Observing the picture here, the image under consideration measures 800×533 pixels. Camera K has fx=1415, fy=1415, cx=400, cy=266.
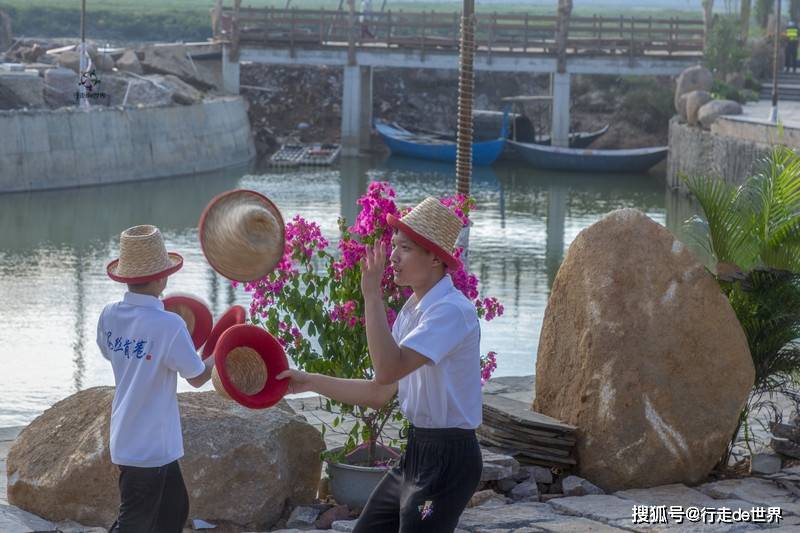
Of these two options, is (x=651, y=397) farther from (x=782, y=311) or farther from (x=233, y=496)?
(x=233, y=496)

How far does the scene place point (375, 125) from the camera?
4681cm

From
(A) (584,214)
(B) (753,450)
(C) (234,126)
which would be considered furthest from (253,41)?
(B) (753,450)

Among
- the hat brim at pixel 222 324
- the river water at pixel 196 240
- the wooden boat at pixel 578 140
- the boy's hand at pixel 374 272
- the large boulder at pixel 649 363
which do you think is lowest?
the river water at pixel 196 240

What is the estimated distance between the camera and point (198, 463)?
7.20 metres

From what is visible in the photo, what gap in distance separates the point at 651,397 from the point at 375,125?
129 feet

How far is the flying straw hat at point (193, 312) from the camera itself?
21.1ft

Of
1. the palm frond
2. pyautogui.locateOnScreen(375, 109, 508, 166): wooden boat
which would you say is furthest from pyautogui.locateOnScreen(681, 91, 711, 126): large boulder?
the palm frond

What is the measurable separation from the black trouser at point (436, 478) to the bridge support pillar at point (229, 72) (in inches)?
1605

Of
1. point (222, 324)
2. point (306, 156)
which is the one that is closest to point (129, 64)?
point (306, 156)

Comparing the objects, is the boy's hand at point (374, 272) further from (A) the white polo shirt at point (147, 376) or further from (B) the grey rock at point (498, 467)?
(B) the grey rock at point (498, 467)

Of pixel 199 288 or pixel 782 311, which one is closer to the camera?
pixel 782 311

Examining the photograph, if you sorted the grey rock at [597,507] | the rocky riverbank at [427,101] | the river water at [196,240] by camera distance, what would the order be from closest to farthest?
the grey rock at [597,507] → the river water at [196,240] → the rocky riverbank at [427,101]

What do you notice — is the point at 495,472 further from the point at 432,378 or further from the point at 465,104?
the point at 465,104

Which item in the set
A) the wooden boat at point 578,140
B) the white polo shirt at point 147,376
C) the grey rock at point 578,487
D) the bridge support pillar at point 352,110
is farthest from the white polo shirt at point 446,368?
the wooden boat at point 578,140
